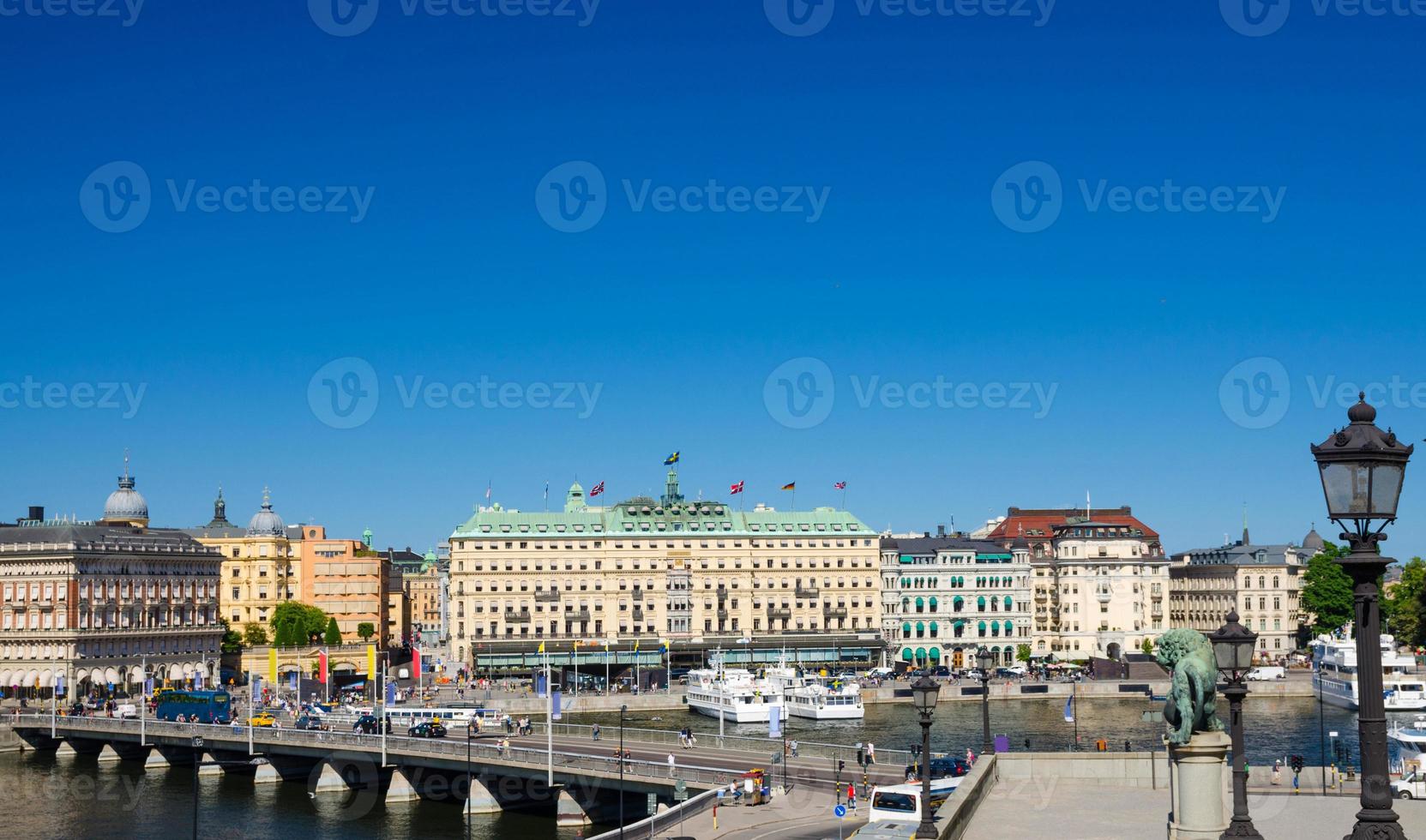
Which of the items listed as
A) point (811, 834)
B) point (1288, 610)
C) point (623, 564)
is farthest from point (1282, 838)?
point (1288, 610)

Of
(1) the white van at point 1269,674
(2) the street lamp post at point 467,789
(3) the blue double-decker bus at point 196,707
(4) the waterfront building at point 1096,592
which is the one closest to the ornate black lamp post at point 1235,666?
(2) the street lamp post at point 467,789

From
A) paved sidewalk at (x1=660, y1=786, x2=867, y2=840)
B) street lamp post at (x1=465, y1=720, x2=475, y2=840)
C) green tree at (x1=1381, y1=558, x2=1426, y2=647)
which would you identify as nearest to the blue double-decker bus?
street lamp post at (x1=465, y1=720, x2=475, y2=840)

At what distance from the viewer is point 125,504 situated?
6585 inches

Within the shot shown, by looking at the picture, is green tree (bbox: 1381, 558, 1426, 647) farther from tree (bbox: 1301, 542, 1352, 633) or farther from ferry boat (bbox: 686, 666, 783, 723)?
ferry boat (bbox: 686, 666, 783, 723)

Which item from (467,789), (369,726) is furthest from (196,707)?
(467,789)

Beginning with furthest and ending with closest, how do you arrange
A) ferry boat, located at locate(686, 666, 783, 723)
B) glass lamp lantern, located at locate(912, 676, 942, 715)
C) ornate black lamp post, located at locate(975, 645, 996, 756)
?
ferry boat, located at locate(686, 666, 783, 723) → ornate black lamp post, located at locate(975, 645, 996, 756) → glass lamp lantern, located at locate(912, 676, 942, 715)

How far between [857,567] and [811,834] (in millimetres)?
111145

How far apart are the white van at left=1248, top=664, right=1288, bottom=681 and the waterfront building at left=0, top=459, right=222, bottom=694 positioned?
96184 mm

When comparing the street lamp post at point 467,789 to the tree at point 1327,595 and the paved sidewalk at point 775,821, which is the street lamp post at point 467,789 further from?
the tree at point 1327,595

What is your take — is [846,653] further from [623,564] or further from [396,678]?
[396,678]

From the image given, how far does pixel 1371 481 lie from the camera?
1181cm

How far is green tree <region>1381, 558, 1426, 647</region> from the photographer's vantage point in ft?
440

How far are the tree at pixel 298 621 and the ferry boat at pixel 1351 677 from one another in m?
93.7

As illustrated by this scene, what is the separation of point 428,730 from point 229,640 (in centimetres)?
7250
